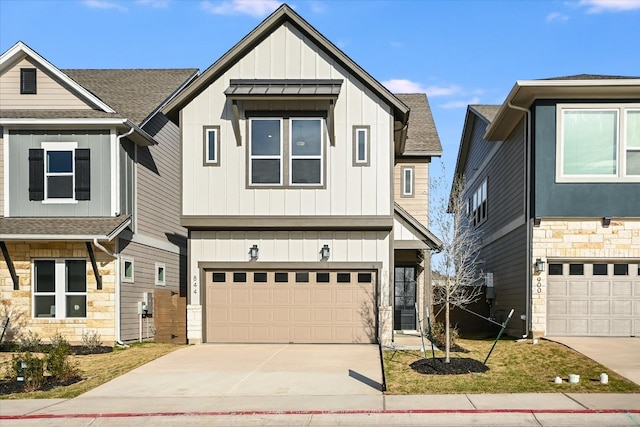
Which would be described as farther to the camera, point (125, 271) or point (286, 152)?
point (125, 271)

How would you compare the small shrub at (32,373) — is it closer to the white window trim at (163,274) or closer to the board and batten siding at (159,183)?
the board and batten siding at (159,183)

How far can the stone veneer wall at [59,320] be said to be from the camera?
19.9 meters

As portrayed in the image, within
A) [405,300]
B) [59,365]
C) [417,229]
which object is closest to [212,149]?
[417,229]

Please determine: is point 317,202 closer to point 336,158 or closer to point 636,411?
point 336,158

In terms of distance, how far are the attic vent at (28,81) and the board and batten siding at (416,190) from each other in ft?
41.1

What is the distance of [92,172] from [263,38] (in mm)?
6382

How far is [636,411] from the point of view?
11.0 m

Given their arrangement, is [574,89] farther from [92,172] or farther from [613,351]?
[92,172]

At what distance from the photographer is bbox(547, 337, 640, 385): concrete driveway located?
14.2 metres

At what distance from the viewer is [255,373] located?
15.1m

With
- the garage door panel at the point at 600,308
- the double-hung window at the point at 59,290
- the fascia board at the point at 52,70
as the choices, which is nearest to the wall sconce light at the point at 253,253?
the double-hung window at the point at 59,290

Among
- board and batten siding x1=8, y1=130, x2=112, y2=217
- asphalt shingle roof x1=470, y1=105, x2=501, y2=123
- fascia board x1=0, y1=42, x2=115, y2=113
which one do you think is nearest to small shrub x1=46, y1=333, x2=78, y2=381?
board and batten siding x1=8, y1=130, x2=112, y2=217

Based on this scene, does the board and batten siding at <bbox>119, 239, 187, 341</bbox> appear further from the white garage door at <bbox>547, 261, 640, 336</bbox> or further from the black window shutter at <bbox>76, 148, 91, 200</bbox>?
the white garage door at <bbox>547, 261, 640, 336</bbox>

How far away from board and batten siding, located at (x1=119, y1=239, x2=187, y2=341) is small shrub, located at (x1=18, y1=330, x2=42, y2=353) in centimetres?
233
